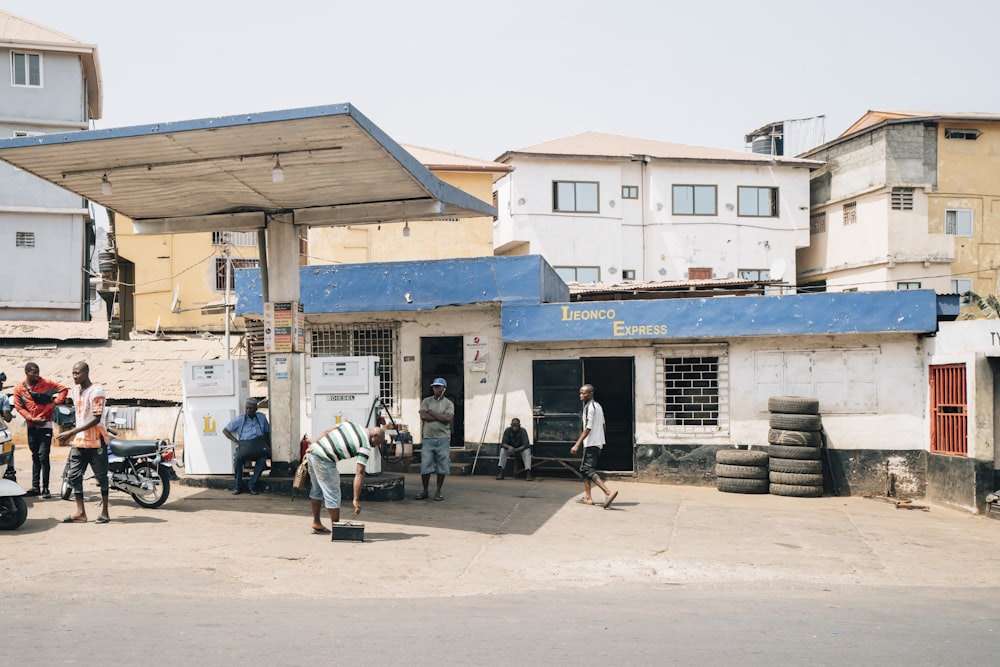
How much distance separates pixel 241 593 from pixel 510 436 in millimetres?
9268

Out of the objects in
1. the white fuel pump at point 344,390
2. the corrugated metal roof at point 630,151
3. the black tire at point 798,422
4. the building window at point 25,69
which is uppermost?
the building window at point 25,69

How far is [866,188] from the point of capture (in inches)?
1548

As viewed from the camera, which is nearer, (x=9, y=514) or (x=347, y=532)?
(x=9, y=514)

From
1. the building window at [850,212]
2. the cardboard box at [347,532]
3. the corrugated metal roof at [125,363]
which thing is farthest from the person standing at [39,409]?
the building window at [850,212]

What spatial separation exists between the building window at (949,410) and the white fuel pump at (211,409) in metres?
11.3

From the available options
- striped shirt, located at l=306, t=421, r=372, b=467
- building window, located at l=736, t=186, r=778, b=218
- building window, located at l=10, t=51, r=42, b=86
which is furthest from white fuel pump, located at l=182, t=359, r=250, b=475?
building window, located at l=736, t=186, r=778, b=218

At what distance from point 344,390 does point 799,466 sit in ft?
25.4

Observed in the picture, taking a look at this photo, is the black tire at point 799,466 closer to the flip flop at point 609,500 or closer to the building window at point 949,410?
the building window at point 949,410

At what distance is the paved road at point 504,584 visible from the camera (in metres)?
6.42

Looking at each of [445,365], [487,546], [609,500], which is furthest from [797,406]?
[487,546]

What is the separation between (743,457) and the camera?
15.9m

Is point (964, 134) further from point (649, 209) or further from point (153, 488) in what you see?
point (153, 488)

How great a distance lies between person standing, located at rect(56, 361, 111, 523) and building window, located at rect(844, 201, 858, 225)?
36.3 meters

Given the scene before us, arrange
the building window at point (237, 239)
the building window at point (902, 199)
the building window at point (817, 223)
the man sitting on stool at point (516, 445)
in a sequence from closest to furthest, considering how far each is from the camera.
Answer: the man sitting on stool at point (516, 445) → the building window at point (237, 239) → the building window at point (902, 199) → the building window at point (817, 223)
